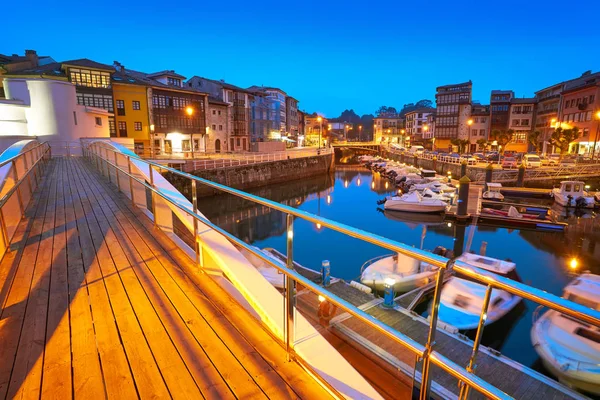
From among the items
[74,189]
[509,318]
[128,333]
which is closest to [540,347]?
[509,318]

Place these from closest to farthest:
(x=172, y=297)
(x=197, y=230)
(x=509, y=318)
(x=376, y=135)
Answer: (x=172, y=297)
(x=197, y=230)
(x=509, y=318)
(x=376, y=135)

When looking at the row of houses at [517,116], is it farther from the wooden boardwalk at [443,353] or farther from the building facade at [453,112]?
the wooden boardwalk at [443,353]

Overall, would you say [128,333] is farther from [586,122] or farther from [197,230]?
[586,122]

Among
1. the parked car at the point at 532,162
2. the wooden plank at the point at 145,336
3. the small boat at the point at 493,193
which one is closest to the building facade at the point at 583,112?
the parked car at the point at 532,162

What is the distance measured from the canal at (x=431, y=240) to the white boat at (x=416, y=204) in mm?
888

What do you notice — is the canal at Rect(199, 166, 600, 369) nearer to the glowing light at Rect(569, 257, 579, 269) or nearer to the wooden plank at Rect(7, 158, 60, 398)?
the glowing light at Rect(569, 257, 579, 269)

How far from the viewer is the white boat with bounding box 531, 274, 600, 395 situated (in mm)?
8234

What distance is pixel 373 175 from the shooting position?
56469 mm

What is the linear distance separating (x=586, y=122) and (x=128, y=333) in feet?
190

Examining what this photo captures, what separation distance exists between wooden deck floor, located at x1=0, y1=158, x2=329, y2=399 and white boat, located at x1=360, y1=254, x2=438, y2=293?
1045cm

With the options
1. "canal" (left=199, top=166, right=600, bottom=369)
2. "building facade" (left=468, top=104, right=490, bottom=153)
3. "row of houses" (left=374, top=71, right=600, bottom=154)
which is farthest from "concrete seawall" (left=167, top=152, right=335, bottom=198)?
"building facade" (left=468, top=104, right=490, bottom=153)

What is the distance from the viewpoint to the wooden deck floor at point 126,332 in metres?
2.27

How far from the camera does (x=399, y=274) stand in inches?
539

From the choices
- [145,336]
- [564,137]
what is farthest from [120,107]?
[564,137]
